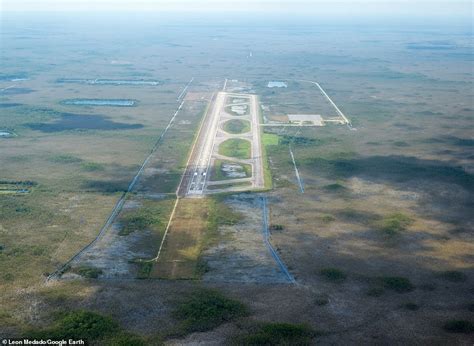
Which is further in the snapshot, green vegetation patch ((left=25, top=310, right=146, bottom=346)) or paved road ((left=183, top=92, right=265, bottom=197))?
paved road ((left=183, top=92, right=265, bottom=197))

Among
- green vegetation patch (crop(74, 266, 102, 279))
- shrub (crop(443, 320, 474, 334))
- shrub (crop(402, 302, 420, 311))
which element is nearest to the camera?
shrub (crop(443, 320, 474, 334))

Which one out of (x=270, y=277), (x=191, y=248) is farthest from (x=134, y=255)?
(x=270, y=277)

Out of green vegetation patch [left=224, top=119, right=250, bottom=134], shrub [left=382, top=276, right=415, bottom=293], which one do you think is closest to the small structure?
green vegetation patch [left=224, top=119, right=250, bottom=134]

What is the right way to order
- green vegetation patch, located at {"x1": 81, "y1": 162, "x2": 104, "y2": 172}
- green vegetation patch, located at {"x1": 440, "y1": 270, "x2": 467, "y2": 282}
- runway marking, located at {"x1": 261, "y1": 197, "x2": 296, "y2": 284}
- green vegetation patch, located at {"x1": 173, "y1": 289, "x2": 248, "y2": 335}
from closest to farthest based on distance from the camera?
green vegetation patch, located at {"x1": 173, "y1": 289, "x2": 248, "y2": 335}
green vegetation patch, located at {"x1": 440, "y1": 270, "x2": 467, "y2": 282}
runway marking, located at {"x1": 261, "y1": 197, "x2": 296, "y2": 284}
green vegetation patch, located at {"x1": 81, "y1": 162, "x2": 104, "y2": 172}

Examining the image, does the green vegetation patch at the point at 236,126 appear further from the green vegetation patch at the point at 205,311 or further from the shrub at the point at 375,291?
the green vegetation patch at the point at 205,311

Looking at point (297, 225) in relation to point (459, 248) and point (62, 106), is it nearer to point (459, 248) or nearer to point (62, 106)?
point (459, 248)

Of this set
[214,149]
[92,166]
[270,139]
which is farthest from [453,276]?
[92,166]

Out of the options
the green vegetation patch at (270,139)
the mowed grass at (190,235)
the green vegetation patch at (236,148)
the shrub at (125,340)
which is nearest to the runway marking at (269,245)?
the mowed grass at (190,235)

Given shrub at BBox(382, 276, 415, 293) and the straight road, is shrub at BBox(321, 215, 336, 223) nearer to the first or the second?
shrub at BBox(382, 276, 415, 293)
